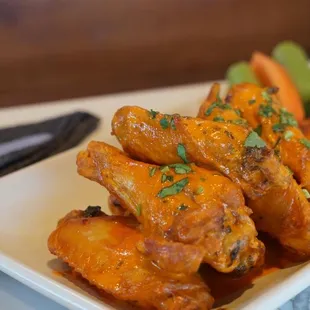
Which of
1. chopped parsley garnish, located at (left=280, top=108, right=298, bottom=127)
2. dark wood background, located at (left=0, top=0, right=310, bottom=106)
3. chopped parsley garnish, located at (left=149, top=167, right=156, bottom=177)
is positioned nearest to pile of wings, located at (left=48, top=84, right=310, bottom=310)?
chopped parsley garnish, located at (left=149, top=167, right=156, bottom=177)

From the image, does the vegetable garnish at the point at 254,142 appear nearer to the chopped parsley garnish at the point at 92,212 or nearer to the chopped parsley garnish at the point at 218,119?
the chopped parsley garnish at the point at 218,119

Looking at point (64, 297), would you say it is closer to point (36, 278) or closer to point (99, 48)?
point (36, 278)

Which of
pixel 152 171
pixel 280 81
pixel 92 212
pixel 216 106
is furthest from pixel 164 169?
pixel 280 81

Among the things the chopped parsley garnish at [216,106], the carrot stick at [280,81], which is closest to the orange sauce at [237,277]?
the chopped parsley garnish at [216,106]

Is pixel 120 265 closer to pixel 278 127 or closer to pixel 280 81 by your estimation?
pixel 278 127

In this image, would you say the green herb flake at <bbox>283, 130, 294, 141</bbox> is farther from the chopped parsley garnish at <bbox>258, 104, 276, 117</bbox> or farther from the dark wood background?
the dark wood background
